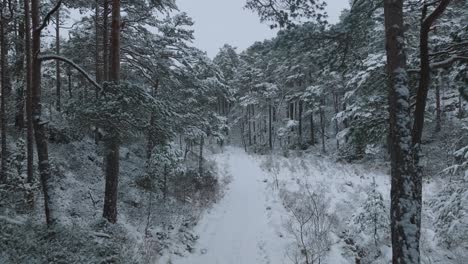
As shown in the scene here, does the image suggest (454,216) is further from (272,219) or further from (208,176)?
(208,176)

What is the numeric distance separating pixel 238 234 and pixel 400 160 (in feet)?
23.8

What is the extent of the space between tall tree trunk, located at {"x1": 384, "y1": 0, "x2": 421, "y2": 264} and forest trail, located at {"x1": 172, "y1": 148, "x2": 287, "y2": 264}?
180 inches

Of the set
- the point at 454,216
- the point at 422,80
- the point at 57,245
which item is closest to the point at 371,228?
the point at 454,216

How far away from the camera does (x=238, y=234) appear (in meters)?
11.8

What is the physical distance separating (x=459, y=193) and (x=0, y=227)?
919 cm

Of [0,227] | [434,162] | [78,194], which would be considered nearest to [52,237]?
[0,227]

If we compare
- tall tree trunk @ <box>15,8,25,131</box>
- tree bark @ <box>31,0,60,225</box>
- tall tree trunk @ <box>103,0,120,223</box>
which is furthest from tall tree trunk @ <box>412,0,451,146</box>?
tall tree trunk @ <box>15,8,25,131</box>

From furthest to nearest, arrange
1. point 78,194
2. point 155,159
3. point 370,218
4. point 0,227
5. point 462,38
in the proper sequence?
point 155,159 < point 78,194 < point 370,218 < point 462,38 < point 0,227

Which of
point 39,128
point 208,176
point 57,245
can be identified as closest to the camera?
point 57,245

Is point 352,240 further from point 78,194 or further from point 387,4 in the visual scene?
point 78,194

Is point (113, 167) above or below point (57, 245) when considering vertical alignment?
above

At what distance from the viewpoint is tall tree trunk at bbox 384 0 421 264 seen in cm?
532

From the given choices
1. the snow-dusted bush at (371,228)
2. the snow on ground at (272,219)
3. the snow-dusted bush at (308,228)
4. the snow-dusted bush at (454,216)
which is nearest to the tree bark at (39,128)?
the snow on ground at (272,219)

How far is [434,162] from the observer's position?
800 inches
